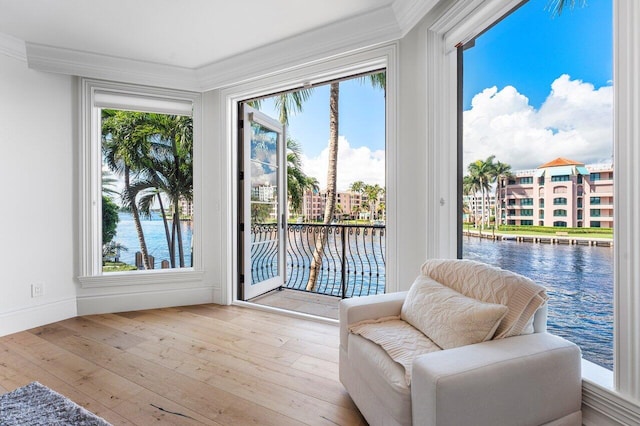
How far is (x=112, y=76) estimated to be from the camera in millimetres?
3199

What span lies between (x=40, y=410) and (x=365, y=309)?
1723 mm

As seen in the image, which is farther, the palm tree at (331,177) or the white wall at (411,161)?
the palm tree at (331,177)

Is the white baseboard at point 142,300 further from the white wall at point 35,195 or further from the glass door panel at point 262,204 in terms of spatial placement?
the glass door panel at point 262,204

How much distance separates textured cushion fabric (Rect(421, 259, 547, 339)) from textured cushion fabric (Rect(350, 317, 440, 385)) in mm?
301

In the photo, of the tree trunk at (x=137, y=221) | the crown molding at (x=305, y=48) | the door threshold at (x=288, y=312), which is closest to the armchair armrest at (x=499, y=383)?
the door threshold at (x=288, y=312)

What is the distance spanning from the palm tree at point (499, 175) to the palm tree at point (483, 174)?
1.3 inches

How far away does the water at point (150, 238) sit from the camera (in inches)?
142

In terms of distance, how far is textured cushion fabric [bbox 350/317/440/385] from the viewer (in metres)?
1.37

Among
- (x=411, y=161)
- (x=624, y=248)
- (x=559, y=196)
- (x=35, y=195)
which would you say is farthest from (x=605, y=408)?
(x=35, y=195)

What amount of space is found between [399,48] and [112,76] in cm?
275

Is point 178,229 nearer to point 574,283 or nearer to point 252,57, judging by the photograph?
point 252,57

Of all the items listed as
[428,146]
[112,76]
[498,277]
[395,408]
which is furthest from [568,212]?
[112,76]

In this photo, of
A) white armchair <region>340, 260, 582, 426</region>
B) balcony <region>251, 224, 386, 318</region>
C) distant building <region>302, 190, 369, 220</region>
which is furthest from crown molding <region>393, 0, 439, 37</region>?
distant building <region>302, 190, 369, 220</region>

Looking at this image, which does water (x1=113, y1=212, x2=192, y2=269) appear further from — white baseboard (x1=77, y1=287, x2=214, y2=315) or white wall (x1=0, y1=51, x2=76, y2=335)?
white wall (x1=0, y1=51, x2=76, y2=335)
